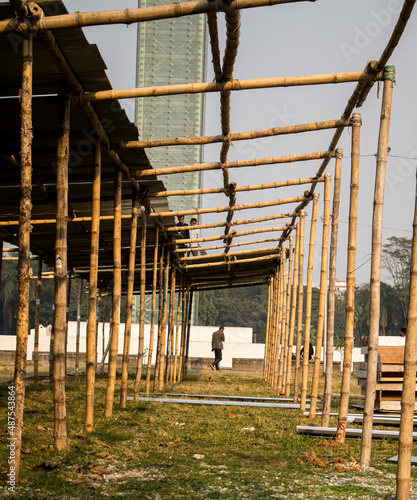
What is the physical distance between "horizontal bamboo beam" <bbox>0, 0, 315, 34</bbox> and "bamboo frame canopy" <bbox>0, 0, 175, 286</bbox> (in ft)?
0.42

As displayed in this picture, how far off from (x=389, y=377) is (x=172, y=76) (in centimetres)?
4188

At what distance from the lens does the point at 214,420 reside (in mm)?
9773

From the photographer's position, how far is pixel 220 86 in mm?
7430

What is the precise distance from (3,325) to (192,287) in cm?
4514

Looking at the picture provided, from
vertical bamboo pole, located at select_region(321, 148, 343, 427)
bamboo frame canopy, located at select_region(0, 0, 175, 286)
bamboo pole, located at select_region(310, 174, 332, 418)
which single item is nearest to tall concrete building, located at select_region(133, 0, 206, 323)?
bamboo frame canopy, located at select_region(0, 0, 175, 286)

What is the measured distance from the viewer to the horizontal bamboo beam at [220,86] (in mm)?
7145

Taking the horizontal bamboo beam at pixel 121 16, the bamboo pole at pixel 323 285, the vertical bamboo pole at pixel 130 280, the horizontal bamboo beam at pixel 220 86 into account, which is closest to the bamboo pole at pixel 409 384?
the horizontal bamboo beam at pixel 121 16

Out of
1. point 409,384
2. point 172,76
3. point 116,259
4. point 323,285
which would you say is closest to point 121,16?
point 409,384

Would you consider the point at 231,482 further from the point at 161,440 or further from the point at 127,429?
the point at 127,429

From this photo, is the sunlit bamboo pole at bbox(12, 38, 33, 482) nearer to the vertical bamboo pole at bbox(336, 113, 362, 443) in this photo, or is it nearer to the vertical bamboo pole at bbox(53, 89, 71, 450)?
the vertical bamboo pole at bbox(53, 89, 71, 450)

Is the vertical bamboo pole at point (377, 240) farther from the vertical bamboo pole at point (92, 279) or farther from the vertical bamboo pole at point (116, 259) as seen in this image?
the vertical bamboo pole at point (116, 259)

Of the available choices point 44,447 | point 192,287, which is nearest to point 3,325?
point 192,287

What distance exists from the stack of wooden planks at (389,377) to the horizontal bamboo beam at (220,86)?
541cm

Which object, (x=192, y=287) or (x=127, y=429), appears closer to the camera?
(x=127, y=429)
